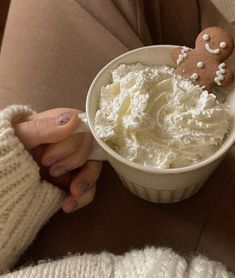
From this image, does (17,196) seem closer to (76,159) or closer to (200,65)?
(76,159)

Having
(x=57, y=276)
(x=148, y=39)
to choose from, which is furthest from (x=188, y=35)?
(x=57, y=276)

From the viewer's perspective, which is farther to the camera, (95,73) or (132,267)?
(95,73)

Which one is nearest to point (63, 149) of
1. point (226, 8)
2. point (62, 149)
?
point (62, 149)

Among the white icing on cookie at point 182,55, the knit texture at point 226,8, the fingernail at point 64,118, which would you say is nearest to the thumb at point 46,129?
the fingernail at point 64,118

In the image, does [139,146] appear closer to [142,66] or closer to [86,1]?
[142,66]

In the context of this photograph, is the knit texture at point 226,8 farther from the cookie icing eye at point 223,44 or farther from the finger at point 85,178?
the finger at point 85,178

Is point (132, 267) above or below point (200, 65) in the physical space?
below
